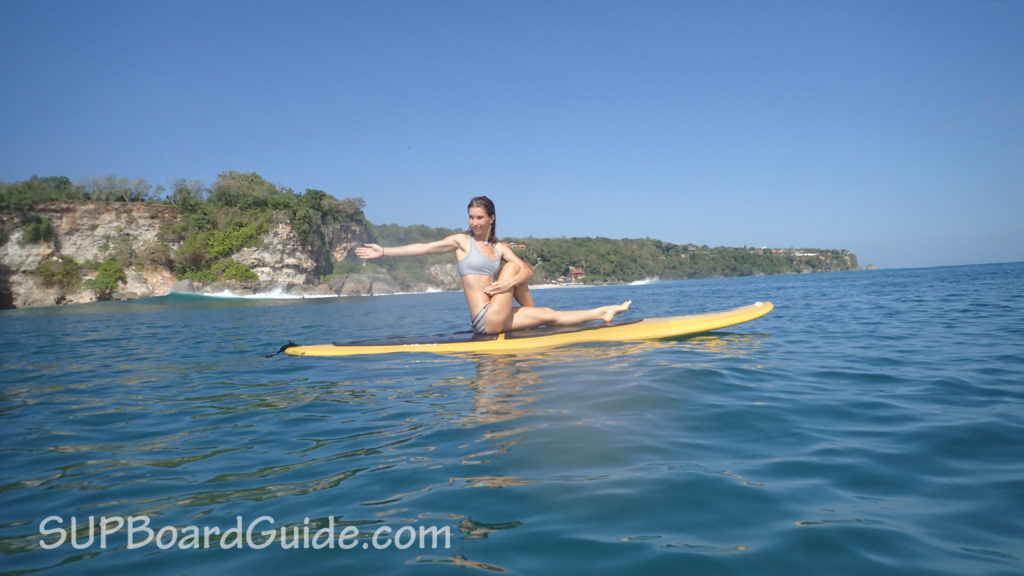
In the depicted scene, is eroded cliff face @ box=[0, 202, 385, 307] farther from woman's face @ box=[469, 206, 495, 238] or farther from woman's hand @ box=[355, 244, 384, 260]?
woman's face @ box=[469, 206, 495, 238]

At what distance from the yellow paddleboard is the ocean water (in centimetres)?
89

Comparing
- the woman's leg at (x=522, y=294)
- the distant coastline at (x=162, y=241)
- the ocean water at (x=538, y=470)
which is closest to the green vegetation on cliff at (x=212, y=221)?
the distant coastline at (x=162, y=241)

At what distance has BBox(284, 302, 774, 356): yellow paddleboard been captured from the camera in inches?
228

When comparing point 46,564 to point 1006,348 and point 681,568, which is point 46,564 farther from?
point 1006,348

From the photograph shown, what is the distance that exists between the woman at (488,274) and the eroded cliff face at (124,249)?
3644cm

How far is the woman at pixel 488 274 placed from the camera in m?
5.69

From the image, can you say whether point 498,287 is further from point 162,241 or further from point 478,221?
point 162,241

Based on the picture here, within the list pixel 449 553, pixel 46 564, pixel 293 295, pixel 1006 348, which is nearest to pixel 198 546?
pixel 46 564

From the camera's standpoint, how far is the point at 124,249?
121ft

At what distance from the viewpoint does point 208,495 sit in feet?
7.32

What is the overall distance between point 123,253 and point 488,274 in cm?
4061

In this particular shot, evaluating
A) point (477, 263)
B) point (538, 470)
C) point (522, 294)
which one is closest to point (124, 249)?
point (522, 294)

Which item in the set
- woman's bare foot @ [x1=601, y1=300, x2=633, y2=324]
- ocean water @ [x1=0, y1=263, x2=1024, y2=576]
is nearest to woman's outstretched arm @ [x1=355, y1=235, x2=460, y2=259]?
ocean water @ [x1=0, y1=263, x2=1024, y2=576]

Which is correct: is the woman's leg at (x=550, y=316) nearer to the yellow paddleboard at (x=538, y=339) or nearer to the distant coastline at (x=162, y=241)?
the yellow paddleboard at (x=538, y=339)
